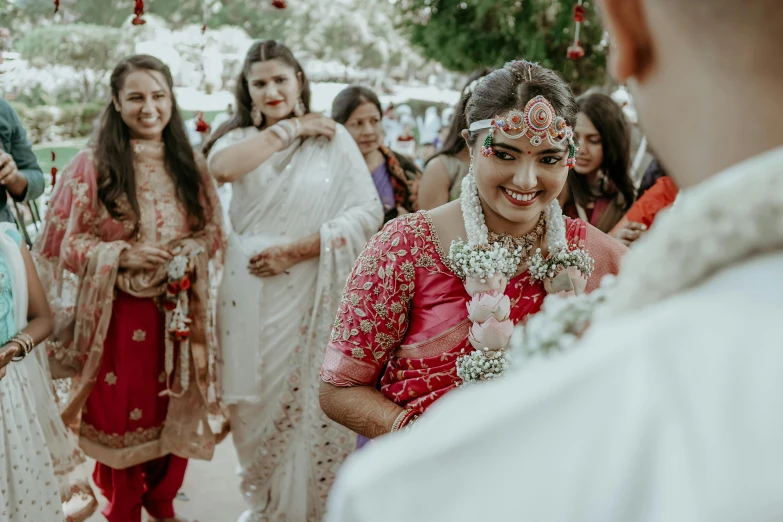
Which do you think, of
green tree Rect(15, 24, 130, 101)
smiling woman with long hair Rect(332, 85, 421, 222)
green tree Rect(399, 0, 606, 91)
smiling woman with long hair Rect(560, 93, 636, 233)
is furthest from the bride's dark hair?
green tree Rect(15, 24, 130, 101)

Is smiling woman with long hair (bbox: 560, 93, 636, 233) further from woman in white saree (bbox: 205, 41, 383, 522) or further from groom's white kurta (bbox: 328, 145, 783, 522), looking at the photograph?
groom's white kurta (bbox: 328, 145, 783, 522)

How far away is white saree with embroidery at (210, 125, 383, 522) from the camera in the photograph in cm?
361

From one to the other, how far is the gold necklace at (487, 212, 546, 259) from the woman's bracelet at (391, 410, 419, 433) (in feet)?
1.60

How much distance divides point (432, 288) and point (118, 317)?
1.96m

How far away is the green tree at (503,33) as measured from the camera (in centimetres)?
941

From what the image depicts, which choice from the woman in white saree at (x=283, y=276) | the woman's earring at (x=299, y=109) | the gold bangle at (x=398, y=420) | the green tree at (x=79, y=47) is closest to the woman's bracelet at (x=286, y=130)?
the woman in white saree at (x=283, y=276)

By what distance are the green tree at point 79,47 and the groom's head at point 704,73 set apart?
11.9 m

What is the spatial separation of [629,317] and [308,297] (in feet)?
10.4

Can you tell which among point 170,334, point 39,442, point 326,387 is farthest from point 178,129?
point 326,387

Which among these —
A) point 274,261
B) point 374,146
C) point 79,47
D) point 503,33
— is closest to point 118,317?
point 274,261

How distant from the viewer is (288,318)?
3674mm

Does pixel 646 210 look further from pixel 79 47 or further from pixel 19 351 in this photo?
pixel 79 47

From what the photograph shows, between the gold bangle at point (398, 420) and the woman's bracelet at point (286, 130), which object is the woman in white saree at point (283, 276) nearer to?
the woman's bracelet at point (286, 130)

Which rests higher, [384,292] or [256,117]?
[256,117]
